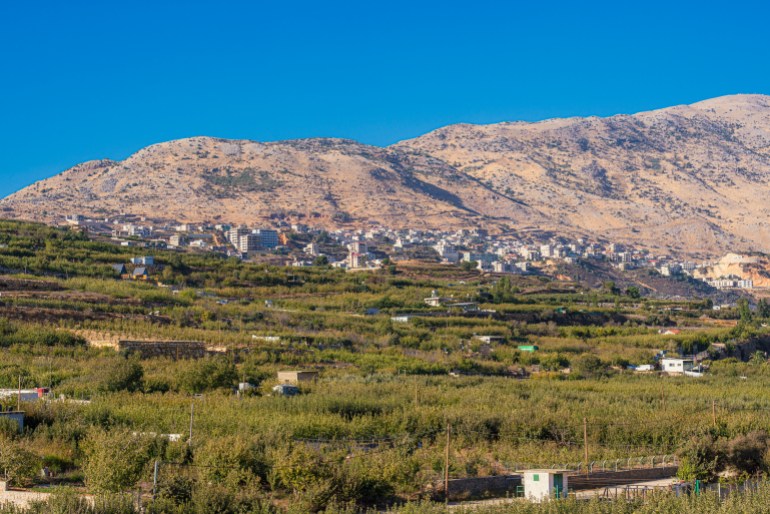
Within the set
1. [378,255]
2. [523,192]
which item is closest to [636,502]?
[378,255]

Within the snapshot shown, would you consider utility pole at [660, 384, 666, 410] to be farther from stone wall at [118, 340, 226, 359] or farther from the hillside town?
the hillside town

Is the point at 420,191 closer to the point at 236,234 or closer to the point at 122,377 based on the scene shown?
the point at 236,234

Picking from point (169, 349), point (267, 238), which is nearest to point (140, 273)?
point (169, 349)

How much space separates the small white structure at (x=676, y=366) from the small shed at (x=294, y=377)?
20367mm

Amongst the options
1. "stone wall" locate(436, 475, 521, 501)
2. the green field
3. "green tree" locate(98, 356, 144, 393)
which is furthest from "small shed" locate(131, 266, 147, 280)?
"stone wall" locate(436, 475, 521, 501)

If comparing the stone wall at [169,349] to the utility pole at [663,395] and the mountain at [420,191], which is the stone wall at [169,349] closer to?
the utility pole at [663,395]

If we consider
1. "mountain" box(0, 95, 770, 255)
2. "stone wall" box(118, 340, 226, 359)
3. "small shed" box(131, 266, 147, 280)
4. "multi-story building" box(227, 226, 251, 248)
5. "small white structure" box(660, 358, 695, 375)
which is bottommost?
"small white structure" box(660, 358, 695, 375)

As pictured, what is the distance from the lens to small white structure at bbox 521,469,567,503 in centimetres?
1928

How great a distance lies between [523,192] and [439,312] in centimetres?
11313

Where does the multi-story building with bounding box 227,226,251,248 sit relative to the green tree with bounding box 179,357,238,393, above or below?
above

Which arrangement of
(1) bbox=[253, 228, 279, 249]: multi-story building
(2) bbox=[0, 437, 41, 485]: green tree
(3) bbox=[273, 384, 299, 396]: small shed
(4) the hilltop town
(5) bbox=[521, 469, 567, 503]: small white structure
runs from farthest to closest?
1. (1) bbox=[253, 228, 279, 249]: multi-story building
2. (4) the hilltop town
3. (3) bbox=[273, 384, 299, 396]: small shed
4. (5) bbox=[521, 469, 567, 503]: small white structure
5. (2) bbox=[0, 437, 41, 485]: green tree

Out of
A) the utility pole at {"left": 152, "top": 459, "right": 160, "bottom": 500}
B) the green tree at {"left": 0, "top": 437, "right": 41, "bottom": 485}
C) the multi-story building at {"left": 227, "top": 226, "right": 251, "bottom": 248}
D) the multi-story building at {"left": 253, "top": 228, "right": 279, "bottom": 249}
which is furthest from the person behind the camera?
the multi-story building at {"left": 253, "top": 228, "right": 279, "bottom": 249}

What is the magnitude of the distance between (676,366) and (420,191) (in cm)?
11666

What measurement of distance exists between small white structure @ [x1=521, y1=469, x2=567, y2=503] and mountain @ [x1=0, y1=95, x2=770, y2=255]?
11456cm
